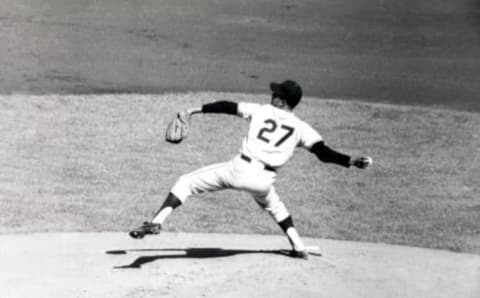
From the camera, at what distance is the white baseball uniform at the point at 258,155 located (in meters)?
6.83

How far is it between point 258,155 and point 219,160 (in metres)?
5.14

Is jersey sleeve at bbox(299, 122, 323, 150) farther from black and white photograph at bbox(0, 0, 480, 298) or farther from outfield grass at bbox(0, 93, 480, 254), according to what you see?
outfield grass at bbox(0, 93, 480, 254)

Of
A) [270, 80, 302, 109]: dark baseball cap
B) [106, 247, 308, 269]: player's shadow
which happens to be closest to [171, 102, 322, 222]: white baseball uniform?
[270, 80, 302, 109]: dark baseball cap

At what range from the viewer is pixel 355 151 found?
12445 mm

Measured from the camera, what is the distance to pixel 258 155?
6.83 m

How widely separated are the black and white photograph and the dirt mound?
3 cm

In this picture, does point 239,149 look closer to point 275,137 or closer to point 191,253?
point 191,253

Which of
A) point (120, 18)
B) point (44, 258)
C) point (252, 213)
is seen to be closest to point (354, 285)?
point (44, 258)

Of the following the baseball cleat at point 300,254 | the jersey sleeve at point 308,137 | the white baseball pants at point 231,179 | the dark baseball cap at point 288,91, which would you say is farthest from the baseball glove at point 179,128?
the baseball cleat at point 300,254

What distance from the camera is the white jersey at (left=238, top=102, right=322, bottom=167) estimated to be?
684cm

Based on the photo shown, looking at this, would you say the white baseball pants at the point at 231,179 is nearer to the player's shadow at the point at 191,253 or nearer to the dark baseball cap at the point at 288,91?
the dark baseball cap at the point at 288,91

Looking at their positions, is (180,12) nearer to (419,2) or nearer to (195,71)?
(195,71)

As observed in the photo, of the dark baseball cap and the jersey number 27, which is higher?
the dark baseball cap

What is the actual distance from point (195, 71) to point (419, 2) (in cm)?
602
